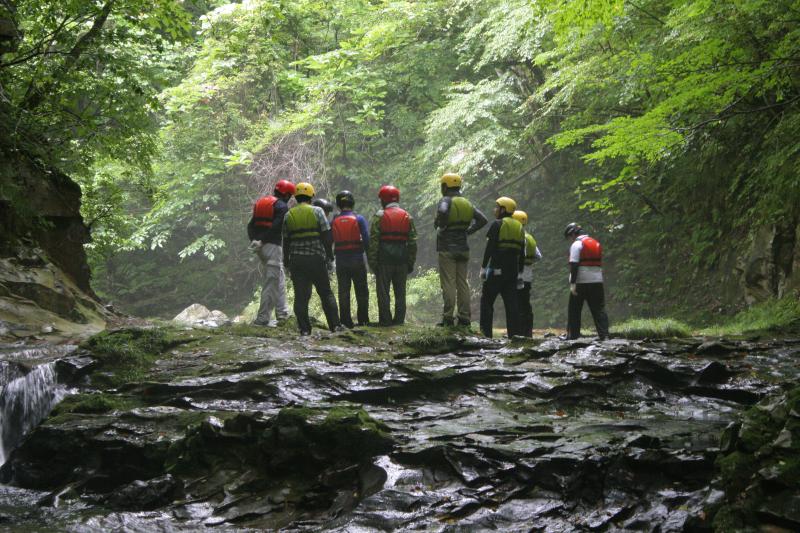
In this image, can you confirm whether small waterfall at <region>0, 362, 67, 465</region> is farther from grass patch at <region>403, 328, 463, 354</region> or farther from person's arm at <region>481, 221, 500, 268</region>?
person's arm at <region>481, 221, 500, 268</region>

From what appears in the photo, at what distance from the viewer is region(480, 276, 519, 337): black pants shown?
411 inches

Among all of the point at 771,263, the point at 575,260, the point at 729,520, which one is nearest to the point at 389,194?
the point at 575,260

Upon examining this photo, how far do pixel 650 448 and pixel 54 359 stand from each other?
7.32 m

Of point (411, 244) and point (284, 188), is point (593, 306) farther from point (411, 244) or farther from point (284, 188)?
point (284, 188)

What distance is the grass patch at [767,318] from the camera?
31.6 ft

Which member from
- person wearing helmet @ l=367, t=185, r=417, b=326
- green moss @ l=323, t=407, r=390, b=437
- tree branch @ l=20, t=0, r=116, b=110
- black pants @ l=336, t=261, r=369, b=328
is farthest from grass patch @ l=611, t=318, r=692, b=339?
tree branch @ l=20, t=0, r=116, b=110

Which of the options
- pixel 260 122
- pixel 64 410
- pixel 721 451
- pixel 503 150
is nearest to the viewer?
pixel 721 451

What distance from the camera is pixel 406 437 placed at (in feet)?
19.0

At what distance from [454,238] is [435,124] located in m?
8.93

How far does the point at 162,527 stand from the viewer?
497cm

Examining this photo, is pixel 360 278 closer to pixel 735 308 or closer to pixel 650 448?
pixel 650 448

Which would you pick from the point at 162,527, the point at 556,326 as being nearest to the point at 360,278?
the point at 162,527

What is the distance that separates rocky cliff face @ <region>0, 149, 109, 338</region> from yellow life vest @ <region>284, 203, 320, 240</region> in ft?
13.0

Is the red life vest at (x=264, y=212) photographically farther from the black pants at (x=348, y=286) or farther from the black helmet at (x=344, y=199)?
the black pants at (x=348, y=286)
